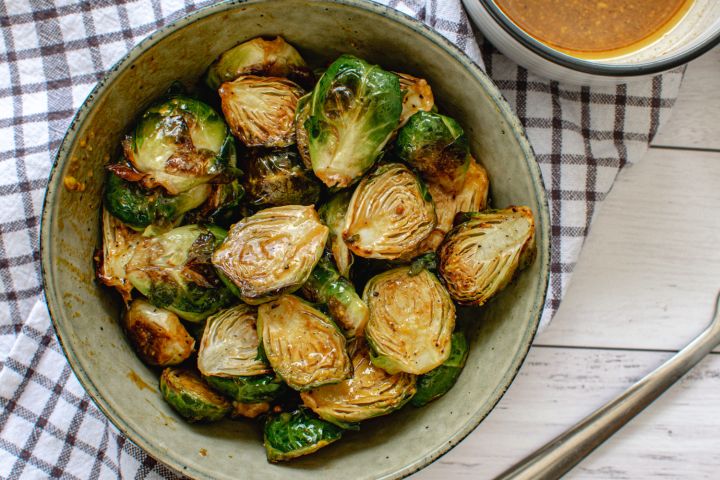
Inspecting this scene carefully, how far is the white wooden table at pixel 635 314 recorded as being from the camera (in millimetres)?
2189

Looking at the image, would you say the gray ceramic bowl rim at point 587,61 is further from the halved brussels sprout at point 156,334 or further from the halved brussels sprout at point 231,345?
the halved brussels sprout at point 156,334

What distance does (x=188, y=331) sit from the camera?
5.56 feet

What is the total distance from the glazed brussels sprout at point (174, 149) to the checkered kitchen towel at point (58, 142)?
45cm

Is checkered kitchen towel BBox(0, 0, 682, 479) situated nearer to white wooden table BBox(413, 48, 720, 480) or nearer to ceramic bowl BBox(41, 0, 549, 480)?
white wooden table BBox(413, 48, 720, 480)

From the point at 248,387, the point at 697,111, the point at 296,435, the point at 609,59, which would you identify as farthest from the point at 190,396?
the point at 697,111

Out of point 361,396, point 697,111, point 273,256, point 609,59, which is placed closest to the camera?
point 273,256

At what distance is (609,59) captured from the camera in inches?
74.1

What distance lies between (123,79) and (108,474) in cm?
116

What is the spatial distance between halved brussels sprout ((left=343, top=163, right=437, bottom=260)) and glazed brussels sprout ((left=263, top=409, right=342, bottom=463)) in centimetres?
42

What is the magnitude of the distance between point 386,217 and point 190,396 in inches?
24.4

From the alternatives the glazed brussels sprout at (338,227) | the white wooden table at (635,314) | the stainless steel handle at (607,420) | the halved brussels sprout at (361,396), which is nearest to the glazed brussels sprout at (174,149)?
the glazed brussels sprout at (338,227)

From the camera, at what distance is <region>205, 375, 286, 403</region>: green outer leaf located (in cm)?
162

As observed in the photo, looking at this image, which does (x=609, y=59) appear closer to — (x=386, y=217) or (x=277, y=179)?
(x=386, y=217)

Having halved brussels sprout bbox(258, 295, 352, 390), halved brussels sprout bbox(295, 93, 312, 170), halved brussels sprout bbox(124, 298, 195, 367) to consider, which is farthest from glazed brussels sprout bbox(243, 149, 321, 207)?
halved brussels sprout bbox(124, 298, 195, 367)
